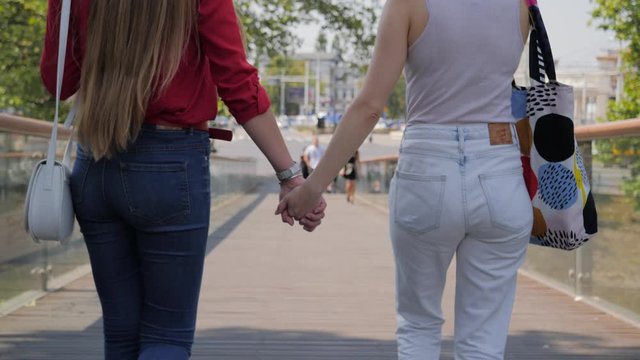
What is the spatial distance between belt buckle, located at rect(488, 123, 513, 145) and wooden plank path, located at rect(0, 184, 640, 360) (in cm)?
Result: 254

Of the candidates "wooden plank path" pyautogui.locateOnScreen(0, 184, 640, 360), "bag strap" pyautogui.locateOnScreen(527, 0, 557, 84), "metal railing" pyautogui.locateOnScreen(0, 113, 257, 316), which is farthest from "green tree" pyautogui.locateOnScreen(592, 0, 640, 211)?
"bag strap" pyautogui.locateOnScreen(527, 0, 557, 84)

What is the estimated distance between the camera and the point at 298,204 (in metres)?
3.56

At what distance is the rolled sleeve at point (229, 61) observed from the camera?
9.95 ft

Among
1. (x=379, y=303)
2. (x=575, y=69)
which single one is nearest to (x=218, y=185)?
(x=379, y=303)

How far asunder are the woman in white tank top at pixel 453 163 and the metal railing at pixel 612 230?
10.8 ft

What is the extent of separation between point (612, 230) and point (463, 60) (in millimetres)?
4289

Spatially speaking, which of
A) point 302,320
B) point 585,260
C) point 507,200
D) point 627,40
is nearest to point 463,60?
point 507,200

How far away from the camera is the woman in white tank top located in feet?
10.8

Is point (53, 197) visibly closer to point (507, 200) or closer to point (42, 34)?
point (507, 200)

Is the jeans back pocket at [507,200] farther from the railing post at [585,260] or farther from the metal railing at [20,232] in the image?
the railing post at [585,260]

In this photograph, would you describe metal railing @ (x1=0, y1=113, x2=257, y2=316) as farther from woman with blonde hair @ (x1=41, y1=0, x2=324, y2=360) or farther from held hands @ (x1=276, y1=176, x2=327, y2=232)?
woman with blonde hair @ (x1=41, y1=0, x2=324, y2=360)

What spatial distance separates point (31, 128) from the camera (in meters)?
6.58

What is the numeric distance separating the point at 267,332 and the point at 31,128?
1.69 metres

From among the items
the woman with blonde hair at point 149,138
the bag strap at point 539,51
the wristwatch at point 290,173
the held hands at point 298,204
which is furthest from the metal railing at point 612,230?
the woman with blonde hair at point 149,138
